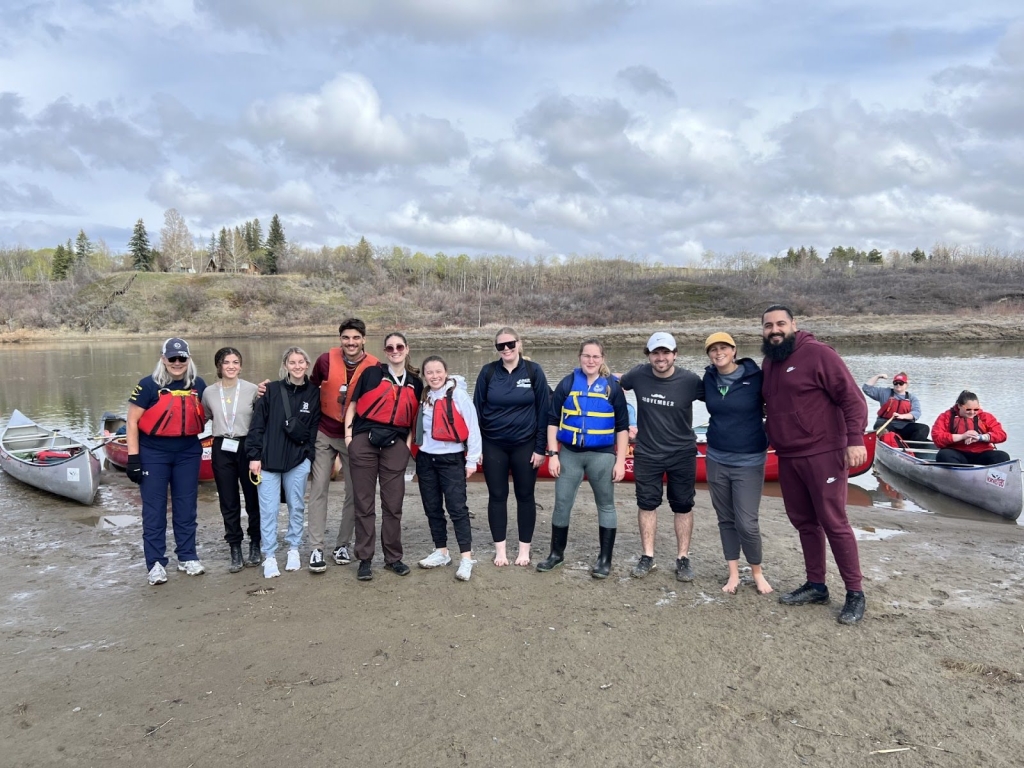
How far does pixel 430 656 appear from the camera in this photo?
379cm

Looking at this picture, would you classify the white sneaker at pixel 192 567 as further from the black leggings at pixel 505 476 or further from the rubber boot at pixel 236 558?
the black leggings at pixel 505 476

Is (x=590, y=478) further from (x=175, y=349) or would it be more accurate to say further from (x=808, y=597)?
(x=175, y=349)

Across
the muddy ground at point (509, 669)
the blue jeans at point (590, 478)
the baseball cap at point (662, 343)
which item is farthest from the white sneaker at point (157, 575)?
the baseball cap at point (662, 343)

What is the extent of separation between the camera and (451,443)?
4867 millimetres

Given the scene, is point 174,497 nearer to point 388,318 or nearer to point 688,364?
point 688,364

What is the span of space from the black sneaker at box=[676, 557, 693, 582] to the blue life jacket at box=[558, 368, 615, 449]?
1116mm

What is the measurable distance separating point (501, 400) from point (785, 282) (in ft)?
311

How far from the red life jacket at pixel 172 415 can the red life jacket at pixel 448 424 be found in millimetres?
1903

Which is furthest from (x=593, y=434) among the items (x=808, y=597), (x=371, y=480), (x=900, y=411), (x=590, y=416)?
(x=900, y=411)

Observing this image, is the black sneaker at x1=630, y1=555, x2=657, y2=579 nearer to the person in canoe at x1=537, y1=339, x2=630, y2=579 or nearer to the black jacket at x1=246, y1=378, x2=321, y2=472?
the person in canoe at x1=537, y1=339, x2=630, y2=579

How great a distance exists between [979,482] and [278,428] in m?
9.16

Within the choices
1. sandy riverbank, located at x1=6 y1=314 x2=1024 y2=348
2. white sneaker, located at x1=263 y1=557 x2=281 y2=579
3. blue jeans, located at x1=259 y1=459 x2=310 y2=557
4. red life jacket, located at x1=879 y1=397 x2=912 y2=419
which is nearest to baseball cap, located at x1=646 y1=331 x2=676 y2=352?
blue jeans, located at x1=259 y1=459 x2=310 y2=557

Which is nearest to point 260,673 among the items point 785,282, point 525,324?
point 525,324

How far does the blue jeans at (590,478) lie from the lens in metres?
4.85
